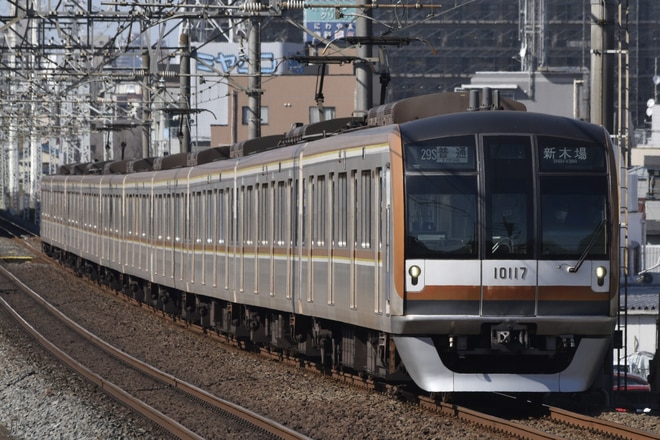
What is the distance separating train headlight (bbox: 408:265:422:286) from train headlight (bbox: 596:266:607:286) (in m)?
1.50

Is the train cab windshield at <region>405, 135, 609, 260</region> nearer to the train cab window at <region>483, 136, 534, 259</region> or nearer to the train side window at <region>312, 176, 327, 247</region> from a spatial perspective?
the train cab window at <region>483, 136, 534, 259</region>

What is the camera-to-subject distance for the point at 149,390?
48.1 feet

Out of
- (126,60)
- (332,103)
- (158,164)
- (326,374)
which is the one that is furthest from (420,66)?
(326,374)

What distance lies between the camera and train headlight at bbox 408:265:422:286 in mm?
11303

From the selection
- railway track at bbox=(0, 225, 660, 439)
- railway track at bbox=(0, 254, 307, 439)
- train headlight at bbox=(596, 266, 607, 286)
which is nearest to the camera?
railway track at bbox=(0, 225, 660, 439)

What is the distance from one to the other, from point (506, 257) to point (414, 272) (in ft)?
2.56

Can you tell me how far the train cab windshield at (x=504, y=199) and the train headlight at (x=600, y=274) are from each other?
4.1 inches

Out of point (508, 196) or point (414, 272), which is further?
point (508, 196)

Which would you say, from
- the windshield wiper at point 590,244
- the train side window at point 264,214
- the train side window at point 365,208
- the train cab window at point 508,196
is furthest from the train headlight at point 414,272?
the train side window at point 264,214

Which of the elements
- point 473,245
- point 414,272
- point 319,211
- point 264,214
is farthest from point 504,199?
point 264,214

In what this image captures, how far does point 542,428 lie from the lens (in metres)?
10.9

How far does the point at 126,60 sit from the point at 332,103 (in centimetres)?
9518

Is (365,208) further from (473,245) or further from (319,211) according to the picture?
(319,211)

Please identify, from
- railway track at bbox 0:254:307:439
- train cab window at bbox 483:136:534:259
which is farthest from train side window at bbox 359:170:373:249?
railway track at bbox 0:254:307:439
